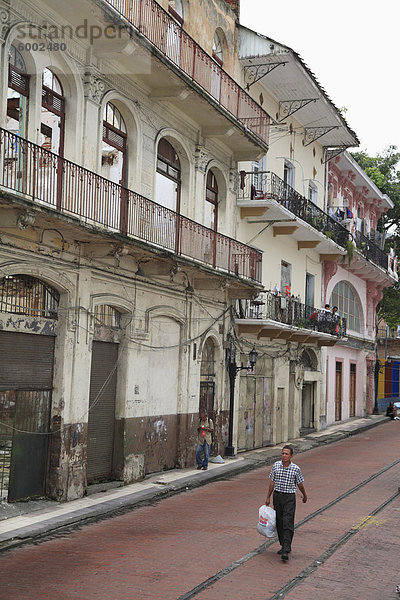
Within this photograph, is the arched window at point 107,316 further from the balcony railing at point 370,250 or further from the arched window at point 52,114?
the balcony railing at point 370,250

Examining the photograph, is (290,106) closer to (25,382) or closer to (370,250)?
(370,250)

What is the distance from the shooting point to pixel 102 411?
14883 mm

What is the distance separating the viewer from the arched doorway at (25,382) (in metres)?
12.2

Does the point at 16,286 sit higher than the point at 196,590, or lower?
higher

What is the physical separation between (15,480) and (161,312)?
5587 mm

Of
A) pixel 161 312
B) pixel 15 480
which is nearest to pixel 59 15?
pixel 161 312

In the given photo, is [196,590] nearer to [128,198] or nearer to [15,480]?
[15,480]

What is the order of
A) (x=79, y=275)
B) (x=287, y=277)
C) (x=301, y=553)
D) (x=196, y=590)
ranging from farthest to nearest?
(x=287, y=277)
(x=79, y=275)
(x=301, y=553)
(x=196, y=590)

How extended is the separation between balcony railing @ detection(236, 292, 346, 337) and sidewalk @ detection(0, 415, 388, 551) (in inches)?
160

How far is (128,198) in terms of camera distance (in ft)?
47.0

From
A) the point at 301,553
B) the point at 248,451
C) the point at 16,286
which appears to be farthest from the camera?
the point at 248,451

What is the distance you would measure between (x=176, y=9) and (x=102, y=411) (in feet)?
31.9

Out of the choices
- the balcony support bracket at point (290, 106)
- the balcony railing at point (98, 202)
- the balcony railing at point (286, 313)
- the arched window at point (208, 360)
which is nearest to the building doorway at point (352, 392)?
the balcony railing at point (286, 313)

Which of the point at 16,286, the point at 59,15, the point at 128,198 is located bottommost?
the point at 16,286
